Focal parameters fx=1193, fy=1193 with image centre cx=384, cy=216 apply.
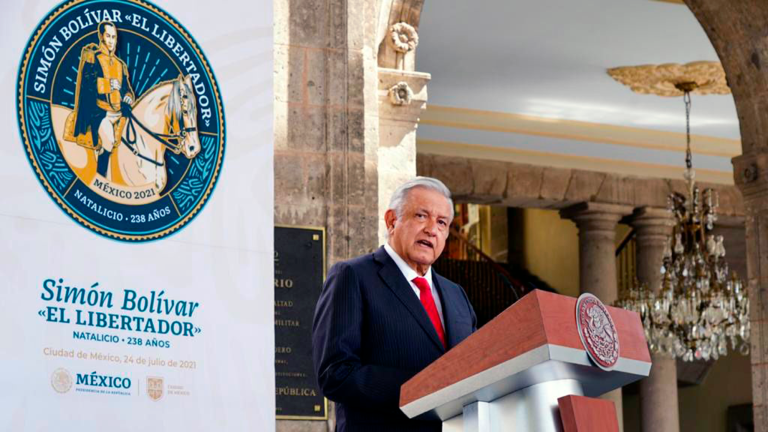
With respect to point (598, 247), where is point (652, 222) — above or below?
above

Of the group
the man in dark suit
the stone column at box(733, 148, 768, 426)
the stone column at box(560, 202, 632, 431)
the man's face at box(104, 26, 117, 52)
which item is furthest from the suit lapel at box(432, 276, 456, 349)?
the stone column at box(560, 202, 632, 431)

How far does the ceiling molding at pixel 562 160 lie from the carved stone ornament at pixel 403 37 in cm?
684

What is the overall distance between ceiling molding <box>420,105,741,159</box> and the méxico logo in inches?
363

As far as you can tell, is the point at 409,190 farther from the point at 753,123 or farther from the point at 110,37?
the point at 753,123

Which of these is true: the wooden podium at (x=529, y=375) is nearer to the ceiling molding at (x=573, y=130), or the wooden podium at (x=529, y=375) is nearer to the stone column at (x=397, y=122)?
the stone column at (x=397, y=122)

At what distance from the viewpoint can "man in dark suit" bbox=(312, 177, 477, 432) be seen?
281 cm

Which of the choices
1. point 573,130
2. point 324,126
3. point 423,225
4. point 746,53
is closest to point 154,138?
point 423,225

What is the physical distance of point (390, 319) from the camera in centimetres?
296

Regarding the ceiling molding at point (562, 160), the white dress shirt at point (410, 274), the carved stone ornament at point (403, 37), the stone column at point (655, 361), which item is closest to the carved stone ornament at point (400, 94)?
the carved stone ornament at point (403, 37)

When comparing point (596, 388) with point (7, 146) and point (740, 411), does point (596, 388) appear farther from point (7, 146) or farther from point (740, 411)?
point (740, 411)

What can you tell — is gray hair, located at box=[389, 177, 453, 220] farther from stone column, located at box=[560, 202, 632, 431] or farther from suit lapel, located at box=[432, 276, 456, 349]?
stone column, located at box=[560, 202, 632, 431]

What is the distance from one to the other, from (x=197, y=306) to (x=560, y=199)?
36.3 feet

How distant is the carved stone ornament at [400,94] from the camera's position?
6.21 meters

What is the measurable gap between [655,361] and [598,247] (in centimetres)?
153
